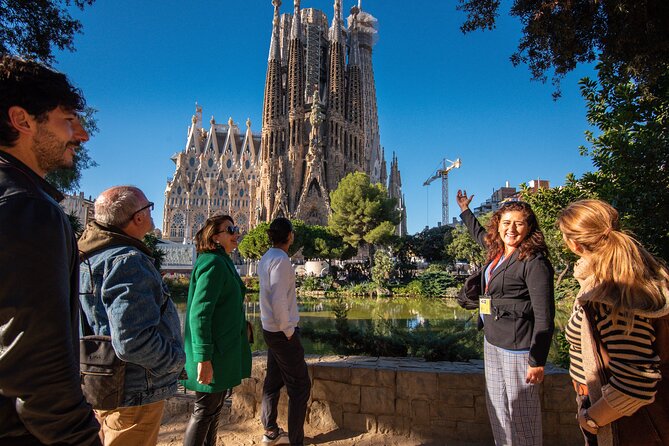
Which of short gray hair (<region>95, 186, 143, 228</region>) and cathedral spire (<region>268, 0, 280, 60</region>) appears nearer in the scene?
short gray hair (<region>95, 186, 143, 228</region>)

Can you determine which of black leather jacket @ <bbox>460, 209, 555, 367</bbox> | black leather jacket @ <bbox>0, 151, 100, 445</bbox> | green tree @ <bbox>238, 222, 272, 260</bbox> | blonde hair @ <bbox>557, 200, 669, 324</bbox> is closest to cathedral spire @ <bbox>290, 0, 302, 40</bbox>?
green tree @ <bbox>238, 222, 272, 260</bbox>

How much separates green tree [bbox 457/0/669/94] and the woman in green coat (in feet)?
12.2

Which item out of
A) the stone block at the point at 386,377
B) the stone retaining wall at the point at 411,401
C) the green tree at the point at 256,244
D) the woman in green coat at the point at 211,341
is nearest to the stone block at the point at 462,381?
the stone retaining wall at the point at 411,401

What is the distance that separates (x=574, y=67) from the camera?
448 cm

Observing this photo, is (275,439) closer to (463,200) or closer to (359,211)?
(463,200)

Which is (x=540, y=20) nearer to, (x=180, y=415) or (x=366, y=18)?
(x=180, y=415)

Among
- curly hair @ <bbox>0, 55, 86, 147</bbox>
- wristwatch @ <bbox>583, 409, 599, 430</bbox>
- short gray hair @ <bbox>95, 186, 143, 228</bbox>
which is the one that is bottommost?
wristwatch @ <bbox>583, 409, 599, 430</bbox>

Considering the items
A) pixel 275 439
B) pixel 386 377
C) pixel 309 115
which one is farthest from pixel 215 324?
pixel 309 115

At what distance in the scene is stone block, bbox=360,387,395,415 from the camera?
3242 mm

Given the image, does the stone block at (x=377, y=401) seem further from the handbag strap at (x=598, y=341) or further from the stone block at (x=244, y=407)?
the handbag strap at (x=598, y=341)

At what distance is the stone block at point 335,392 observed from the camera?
3320 mm

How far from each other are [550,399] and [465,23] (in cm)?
418

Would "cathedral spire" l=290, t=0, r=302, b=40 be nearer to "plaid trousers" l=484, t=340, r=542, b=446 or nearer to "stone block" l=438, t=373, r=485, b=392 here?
"stone block" l=438, t=373, r=485, b=392

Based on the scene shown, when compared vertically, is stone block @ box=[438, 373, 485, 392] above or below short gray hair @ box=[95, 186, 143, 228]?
below
